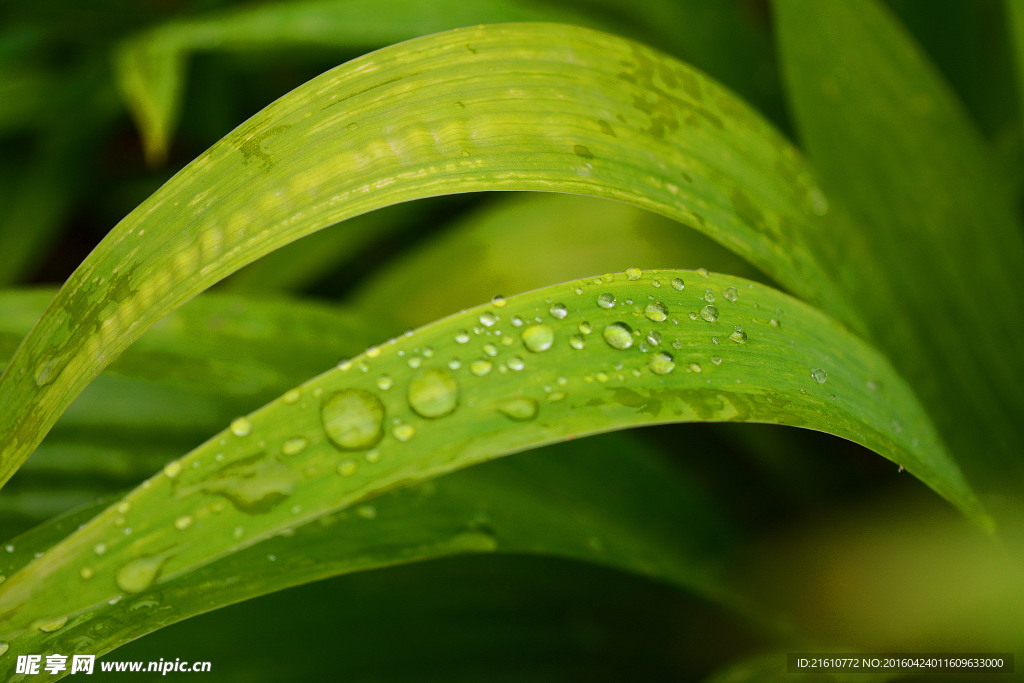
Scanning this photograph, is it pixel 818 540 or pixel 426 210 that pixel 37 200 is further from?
pixel 818 540

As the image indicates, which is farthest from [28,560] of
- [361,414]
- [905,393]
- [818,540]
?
[818,540]

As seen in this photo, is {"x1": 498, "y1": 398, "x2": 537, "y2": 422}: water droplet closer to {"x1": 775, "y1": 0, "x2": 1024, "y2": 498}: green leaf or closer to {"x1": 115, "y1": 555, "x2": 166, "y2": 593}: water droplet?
{"x1": 115, "y1": 555, "x2": 166, "y2": 593}: water droplet

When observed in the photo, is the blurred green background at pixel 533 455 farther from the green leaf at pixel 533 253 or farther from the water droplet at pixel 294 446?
the water droplet at pixel 294 446

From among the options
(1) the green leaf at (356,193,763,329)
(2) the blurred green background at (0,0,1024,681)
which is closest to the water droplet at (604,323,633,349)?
(2) the blurred green background at (0,0,1024,681)

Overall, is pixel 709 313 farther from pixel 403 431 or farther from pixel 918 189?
pixel 918 189

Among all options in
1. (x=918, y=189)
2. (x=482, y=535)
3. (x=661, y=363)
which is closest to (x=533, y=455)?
(x=482, y=535)
